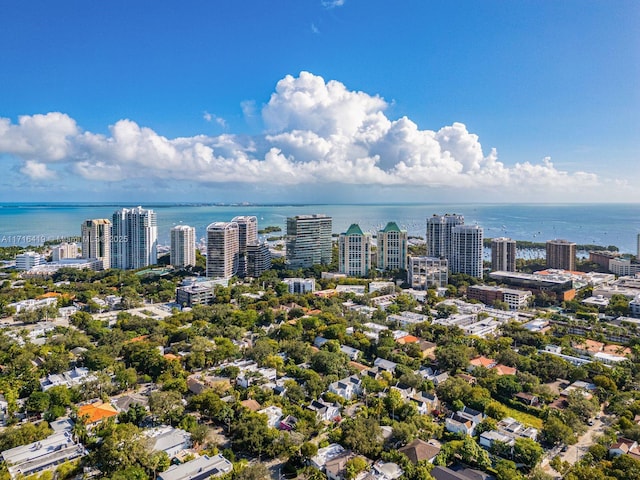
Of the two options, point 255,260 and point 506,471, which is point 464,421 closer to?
point 506,471

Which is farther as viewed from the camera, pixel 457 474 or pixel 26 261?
pixel 26 261

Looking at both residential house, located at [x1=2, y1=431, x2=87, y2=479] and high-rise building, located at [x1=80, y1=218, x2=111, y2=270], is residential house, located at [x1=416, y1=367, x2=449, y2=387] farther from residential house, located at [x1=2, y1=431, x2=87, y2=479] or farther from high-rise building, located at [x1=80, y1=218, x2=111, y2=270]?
high-rise building, located at [x1=80, y1=218, x2=111, y2=270]

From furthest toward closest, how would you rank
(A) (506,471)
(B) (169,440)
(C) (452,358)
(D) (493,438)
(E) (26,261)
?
1. (E) (26,261)
2. (C) (452,358)
3. (D) (493,438)
4. (B) (169,440)
5. (A) (506,471)

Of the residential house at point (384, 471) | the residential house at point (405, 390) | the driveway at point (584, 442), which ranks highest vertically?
the residential house at point (405, 390)

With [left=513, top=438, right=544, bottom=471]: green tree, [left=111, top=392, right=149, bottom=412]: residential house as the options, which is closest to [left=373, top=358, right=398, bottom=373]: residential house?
[left=513, top=438, right=544, bottom=471]: green tree

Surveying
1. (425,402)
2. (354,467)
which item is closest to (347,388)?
(425,402)

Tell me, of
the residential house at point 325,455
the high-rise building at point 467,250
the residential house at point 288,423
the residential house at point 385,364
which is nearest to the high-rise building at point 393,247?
the high-rise building at point 467,250

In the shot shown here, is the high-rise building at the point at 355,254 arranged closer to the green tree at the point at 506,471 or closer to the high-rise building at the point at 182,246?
the high-rise building at the point at 182,246
